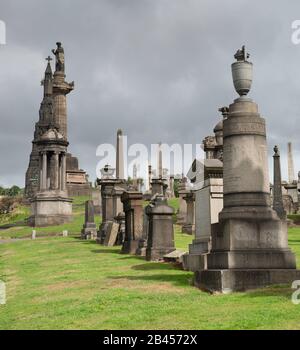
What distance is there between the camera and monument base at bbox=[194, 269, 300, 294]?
27.9 feet

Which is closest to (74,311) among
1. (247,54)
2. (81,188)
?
(247,54)

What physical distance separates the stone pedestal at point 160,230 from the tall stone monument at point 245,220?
20.3ft

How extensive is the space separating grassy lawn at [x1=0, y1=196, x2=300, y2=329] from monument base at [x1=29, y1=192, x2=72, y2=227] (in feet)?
95.8

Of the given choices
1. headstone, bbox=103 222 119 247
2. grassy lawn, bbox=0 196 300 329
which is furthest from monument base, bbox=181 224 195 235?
grassy lawn, bbox=0 196 300 329

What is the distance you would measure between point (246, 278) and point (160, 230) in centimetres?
754

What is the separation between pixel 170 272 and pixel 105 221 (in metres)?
14.8

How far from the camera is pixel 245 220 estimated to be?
926 cm

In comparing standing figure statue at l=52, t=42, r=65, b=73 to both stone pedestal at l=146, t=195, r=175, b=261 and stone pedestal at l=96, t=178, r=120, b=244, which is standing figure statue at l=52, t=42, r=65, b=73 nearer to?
stone pedestal at l=96, t=178, r=120, b=244

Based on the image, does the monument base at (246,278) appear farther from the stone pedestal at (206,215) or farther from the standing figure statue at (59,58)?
the standing figure statue at (59,58)

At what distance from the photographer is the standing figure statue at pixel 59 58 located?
6575 cm

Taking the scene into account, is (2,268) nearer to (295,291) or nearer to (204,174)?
(204,174)

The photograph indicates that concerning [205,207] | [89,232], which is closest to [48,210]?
[89,232]

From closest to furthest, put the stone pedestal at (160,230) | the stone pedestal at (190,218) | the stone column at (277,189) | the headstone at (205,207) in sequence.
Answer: the headstone at (205,207) → the stone pedestal at (160,230) → the stone pedestal at (190,218) → the stone column at (277,189)

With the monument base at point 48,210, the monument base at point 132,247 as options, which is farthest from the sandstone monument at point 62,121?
the monument base at point 132,247
